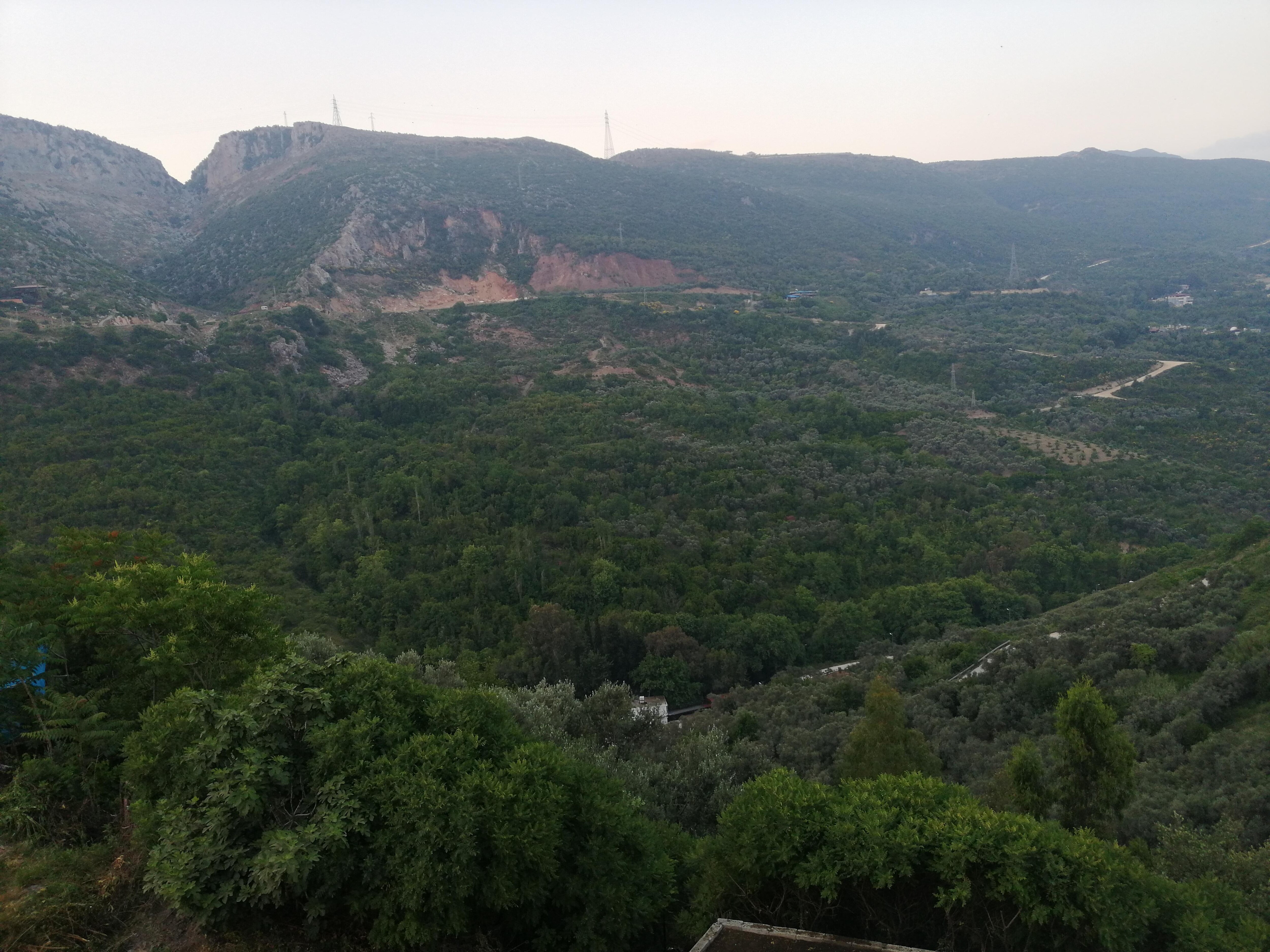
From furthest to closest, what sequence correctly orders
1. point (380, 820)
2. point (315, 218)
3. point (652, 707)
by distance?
point (315, 218) → point (652, 707) → point (380, 820)

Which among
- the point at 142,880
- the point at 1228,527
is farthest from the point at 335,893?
the point at 1228,527

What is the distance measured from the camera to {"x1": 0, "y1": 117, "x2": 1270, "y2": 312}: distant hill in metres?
68.6

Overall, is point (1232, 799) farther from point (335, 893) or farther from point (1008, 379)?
point (1008, 379)

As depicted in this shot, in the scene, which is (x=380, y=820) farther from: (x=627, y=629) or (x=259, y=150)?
(x=259, y=150)

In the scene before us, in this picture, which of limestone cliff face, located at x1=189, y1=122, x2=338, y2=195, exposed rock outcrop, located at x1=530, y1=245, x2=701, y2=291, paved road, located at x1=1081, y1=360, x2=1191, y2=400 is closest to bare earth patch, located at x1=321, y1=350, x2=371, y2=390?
exposed rock outcrop, located at x1=530, y1=245, x2=701, y2=291

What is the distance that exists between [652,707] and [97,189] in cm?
10941

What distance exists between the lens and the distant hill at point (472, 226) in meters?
68.6

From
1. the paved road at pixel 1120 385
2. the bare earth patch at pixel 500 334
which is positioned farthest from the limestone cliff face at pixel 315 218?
the paved road at pixel 1120 385

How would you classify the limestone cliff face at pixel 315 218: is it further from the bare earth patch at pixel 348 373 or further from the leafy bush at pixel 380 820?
the leafy bush at pixel 380 820

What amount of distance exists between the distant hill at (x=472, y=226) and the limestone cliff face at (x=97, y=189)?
295 millimetres

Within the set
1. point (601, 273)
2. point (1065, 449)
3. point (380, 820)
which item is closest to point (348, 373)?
point (601, 273)

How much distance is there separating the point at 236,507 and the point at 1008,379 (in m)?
56.4

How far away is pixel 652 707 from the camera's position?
72.2 feet

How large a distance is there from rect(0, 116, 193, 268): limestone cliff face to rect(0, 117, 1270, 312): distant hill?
295mm
